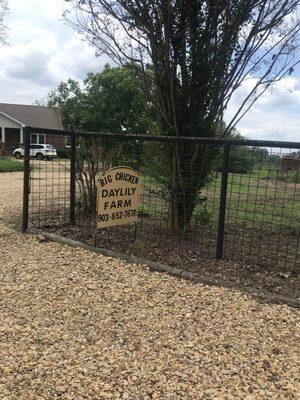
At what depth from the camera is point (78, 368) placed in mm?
3080

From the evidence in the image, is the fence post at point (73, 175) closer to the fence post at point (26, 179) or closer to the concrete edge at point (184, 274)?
the fence post at point (26, 179)

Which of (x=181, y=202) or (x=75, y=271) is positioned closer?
(x=75, y=271)

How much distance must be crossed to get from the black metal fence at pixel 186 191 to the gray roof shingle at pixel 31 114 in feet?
125

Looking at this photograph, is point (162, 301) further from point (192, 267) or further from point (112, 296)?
point (192, 267)

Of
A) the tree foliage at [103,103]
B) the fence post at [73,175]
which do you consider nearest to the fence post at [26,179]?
the fence post at [73,175]

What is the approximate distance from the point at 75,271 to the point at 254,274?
1.93m

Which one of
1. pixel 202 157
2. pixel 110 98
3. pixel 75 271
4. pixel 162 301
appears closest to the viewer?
pixel 162 301

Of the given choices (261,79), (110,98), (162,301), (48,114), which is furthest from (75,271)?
(48,114)

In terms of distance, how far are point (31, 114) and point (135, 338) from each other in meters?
45.8

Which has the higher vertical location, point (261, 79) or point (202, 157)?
point (261, 79)

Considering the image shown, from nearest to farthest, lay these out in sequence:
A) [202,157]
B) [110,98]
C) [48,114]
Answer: [202,157]
[110,98]
[48,114]

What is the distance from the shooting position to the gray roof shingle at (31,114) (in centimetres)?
4519

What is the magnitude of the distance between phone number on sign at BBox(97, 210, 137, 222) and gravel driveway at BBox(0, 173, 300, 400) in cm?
75

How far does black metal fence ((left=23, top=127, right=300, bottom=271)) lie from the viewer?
539 centimetres
